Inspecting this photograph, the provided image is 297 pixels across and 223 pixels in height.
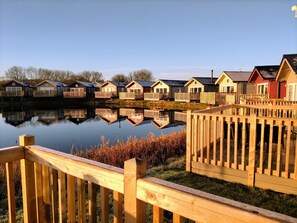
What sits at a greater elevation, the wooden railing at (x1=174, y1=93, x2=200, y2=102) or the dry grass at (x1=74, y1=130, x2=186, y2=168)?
the wooden railing at (x1=174, y1=93, x2=200, y2=102)

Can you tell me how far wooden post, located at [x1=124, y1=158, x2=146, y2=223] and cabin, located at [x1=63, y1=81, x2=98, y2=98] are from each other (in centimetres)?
4582

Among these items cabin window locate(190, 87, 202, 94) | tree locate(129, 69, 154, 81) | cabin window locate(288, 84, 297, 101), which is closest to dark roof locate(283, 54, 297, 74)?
cabin window locate(288, 84, 297, 101)

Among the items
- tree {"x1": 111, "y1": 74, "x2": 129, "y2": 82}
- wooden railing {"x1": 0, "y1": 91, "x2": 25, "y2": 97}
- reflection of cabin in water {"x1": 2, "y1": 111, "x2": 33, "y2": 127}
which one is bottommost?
reflection of cabin in water {"x1": 2, "y1": 111, "x2": 33, "y2": 127}

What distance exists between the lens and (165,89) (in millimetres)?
41406

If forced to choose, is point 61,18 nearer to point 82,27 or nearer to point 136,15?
point 82,27

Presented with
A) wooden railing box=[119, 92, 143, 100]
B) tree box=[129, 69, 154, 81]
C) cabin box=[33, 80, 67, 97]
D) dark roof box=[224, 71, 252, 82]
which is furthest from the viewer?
tree box=[129, 69, 154, 81]

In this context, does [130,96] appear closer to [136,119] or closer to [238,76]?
[136,119]

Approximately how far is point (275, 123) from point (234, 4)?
1566 centimetres

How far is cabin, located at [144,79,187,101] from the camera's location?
3847 centimetres

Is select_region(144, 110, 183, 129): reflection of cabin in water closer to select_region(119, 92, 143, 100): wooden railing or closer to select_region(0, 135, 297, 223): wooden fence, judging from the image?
select_region(119, 92, 143, 100): wooden railing

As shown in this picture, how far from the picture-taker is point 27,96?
4672 cm

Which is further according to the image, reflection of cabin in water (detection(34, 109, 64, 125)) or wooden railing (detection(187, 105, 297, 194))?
reflection of cabin in water (detection(34, 109, 64, 125))

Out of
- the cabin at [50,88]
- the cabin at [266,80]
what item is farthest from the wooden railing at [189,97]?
the cabin at [50,88]

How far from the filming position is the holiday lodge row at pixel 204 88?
2045 centimetres
